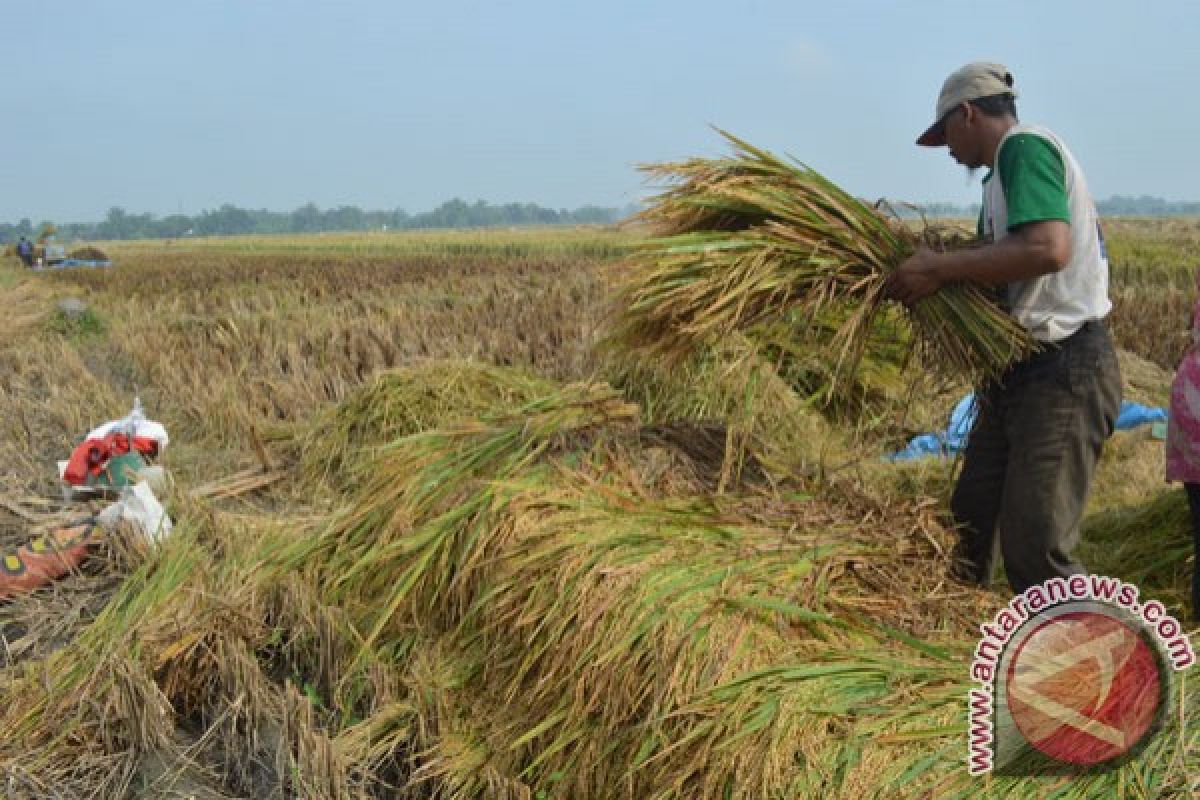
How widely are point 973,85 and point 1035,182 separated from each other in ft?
1.21

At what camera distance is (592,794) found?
2.01 metres

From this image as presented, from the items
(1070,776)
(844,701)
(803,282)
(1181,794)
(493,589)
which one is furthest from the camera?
(803,282)

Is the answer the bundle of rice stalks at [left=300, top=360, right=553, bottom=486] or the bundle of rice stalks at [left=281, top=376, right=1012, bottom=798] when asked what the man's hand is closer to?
the bundle of rice stalks at [left=281, top=376, right=1012, bottom=798]

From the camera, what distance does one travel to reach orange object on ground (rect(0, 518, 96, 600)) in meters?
3.46

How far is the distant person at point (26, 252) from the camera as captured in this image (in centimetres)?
2614

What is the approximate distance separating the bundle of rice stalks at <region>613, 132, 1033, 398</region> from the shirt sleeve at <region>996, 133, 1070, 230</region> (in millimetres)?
262

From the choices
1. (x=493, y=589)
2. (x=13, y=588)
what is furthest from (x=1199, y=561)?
(x=13, y=588)

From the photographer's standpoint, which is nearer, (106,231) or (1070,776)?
(1070,776)

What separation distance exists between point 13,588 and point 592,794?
2.50m

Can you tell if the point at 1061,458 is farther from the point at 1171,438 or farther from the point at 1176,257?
the point at 1176,257

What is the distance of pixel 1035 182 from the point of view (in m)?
2.34

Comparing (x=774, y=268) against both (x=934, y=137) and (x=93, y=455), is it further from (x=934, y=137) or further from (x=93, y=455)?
(x=93, y=455)

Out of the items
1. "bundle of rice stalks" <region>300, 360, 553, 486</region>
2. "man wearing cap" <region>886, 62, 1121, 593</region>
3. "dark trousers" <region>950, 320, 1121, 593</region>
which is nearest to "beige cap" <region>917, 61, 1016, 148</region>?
"man wearing cap" <region>886, 62, 1121, 593</region>
